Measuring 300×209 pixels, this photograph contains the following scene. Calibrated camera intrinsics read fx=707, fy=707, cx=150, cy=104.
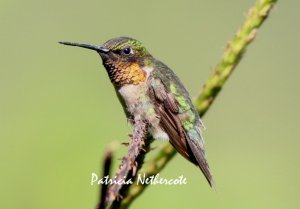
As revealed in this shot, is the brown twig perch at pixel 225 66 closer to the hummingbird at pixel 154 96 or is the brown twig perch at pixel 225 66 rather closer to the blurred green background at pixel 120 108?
the hummingbird at pixel 154 96

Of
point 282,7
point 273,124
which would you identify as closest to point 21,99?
point 273,124

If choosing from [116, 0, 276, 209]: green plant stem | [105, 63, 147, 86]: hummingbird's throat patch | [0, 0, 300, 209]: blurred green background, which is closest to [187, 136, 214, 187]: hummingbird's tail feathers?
[116, 0, 276, 209]: green plant stem

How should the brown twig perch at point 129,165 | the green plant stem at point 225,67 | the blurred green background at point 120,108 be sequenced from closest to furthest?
1. the brown twig perch at point 129,165
2. the green plant stem at point 225,67
3. the blurred green background at point 120,108

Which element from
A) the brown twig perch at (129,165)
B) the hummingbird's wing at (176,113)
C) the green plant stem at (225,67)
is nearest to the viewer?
the brown twig perch at (129,165)

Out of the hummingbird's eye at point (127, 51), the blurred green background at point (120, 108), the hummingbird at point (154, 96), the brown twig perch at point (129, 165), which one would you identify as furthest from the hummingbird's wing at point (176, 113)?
the blurred green background at point (120, 108)

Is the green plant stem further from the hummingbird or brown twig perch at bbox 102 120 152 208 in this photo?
the hummingbird

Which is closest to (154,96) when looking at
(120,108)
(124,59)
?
(124,59)

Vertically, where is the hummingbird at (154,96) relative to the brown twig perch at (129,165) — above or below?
below

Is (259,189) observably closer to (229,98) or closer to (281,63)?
(229,98)
